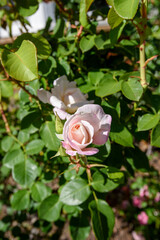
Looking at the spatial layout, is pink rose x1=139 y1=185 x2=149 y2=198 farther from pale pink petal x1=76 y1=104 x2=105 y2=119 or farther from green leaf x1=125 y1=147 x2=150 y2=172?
pale pink petal x1=76 y1=104 x2=105 y2=119

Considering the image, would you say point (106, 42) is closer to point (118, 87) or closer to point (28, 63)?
point (118, 87)

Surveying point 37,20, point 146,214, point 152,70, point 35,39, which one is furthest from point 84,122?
point 37,20

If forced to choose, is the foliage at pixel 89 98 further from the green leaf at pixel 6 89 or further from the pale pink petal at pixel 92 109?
the pale pink petal at pixel 92 109

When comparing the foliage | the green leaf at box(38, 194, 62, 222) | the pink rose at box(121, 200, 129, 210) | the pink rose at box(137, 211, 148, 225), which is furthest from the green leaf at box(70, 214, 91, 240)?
the pink rose at box(121, 200, 129, 210)

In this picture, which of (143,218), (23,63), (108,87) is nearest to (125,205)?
(143,218)

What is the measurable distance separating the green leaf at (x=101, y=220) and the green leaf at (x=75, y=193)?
0.04 meters

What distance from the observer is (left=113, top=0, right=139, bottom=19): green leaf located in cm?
50

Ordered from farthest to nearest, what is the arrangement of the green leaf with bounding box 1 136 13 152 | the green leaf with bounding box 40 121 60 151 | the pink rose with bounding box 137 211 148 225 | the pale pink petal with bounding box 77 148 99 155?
1. the pink rose with bounding box 137 211 148 225
2. the green leaf with bounding box 1 136 13 152
3. the green leaf with bounding box 40 121 60 151
4. the pale pink petal with bounding box 77 148 99 155

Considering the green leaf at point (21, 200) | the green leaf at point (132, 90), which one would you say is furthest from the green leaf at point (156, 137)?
the green leaf at point (21, 200)

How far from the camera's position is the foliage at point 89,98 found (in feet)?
1.99

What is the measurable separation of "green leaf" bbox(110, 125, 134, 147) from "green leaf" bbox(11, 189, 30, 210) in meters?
0.61

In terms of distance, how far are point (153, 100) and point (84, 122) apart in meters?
0.37

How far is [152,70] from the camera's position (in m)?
1.01

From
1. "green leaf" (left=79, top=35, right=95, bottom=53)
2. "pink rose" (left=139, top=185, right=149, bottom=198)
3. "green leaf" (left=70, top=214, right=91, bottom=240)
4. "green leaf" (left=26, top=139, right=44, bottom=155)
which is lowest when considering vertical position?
"pink rose" (left=139, top=185, right=149, bottom=198)
